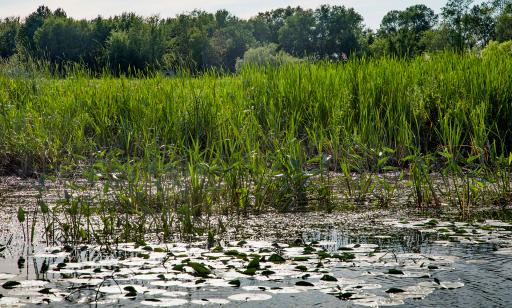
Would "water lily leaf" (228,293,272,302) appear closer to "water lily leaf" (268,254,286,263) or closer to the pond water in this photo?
the pond water

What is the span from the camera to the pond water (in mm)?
3066

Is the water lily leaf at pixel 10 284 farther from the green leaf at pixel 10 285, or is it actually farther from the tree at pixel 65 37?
the tree at pixel 65 37

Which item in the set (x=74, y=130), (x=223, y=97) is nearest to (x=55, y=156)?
(x=74, y=130)

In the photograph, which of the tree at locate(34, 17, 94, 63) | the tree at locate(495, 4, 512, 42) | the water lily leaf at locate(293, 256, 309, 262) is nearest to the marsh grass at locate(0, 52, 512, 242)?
the water lily leaf at locate(293, 256, 309, 262)

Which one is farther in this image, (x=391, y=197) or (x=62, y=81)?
(x=62, y=81)

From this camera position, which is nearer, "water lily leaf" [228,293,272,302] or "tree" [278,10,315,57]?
"water lily leaf" [228,293,272,302]

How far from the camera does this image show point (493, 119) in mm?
7465

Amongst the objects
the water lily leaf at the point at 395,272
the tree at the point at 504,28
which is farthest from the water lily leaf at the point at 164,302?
the tree at the point at 504,28

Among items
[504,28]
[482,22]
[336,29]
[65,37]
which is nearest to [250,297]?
[504,28]

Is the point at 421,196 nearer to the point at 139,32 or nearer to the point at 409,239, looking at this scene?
the point at 409,239

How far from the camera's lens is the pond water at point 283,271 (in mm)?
3066

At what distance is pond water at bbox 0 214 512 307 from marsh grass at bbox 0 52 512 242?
1011mm

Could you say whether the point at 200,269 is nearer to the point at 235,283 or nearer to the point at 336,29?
the point at 235,283

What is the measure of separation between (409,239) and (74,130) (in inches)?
169
